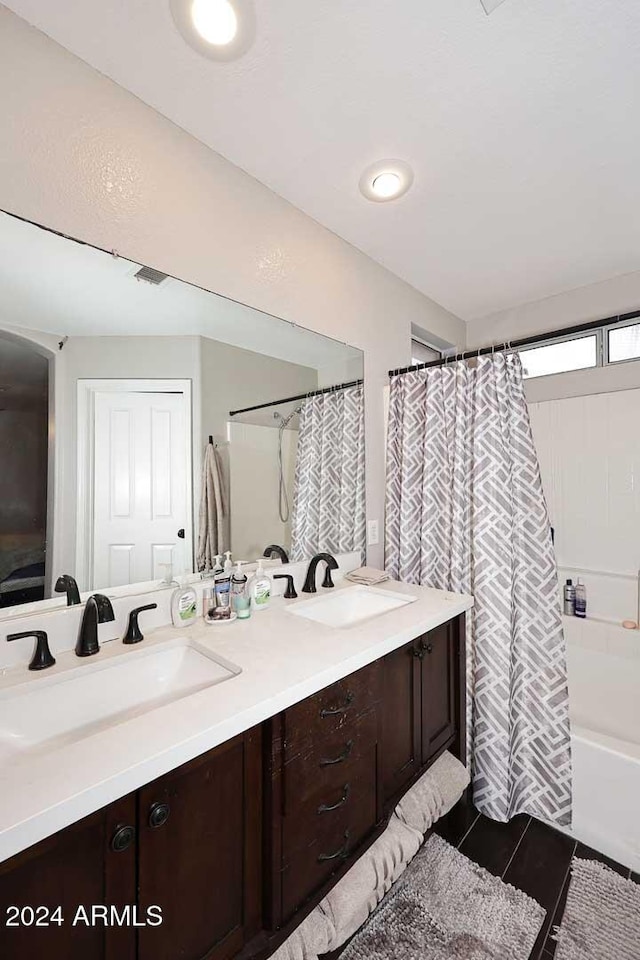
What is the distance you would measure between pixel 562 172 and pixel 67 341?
1.86m

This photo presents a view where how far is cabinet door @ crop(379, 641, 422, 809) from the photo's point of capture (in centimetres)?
128

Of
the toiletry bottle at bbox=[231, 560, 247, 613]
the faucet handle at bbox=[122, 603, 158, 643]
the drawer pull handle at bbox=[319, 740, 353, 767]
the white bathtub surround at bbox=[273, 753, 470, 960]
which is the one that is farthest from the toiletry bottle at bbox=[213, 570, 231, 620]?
the white bathtub surround at bbox=[273, 753, 470, 960]

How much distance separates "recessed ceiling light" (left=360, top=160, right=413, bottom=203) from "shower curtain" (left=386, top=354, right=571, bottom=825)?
75 centimetres

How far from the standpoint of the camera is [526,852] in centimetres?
157

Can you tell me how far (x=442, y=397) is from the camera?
6.31 ft

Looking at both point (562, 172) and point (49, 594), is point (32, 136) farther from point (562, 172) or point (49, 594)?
point (562, 172)

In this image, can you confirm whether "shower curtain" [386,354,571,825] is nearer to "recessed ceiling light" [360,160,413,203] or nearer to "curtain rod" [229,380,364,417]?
"curtain rod" [229,380,364,417]

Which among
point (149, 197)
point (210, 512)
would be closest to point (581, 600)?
point (210, 512)

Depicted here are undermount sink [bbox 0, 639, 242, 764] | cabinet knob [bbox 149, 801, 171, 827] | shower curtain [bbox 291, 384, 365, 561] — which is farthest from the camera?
shower curtain [bbox 291, 384, 365, 561]

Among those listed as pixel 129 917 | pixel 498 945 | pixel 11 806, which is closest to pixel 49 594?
pixel 11 806

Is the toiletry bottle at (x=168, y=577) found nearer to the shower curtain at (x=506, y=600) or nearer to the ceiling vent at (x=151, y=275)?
the ceiling vent at (x=151, y=275)

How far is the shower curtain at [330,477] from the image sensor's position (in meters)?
1.82

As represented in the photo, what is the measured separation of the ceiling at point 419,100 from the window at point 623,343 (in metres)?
0.60

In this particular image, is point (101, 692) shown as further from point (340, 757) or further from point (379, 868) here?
point (379, 868)
